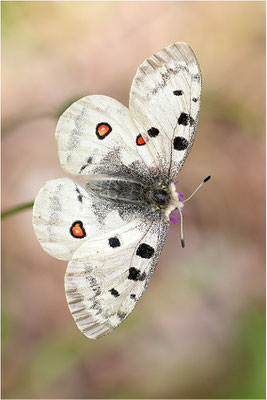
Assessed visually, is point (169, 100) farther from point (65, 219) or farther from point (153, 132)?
point (65, 219)

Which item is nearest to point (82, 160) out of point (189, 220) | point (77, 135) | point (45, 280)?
point (77, 135)

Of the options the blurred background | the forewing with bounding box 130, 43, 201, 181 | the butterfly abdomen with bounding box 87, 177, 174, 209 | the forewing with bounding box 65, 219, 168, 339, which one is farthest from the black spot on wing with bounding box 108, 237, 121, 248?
the blurred background

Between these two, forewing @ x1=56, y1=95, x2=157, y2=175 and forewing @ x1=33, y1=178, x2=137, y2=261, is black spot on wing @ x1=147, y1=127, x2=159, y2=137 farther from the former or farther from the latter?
forewing @ x1=33, y1=178, x2=137, y2=261

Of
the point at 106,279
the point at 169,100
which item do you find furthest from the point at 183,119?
the point at 106,279

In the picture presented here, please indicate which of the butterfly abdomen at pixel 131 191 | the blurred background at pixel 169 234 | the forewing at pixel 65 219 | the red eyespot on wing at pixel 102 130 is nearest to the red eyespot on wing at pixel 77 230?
the forewing at pixel 65 219

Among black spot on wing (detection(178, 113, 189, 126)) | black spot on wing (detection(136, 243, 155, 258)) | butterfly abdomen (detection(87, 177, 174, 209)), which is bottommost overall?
black spot on wing (detection(136, 243, 155, 258))

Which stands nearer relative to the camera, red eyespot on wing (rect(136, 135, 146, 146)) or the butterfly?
the butterfly

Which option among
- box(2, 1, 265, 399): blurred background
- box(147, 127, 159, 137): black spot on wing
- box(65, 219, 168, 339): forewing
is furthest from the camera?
box(2, 1, 265, 399): blurred background

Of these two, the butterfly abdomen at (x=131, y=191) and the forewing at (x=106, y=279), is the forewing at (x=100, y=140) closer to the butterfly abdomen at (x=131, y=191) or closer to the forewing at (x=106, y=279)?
the butterfly abdomen at (x=131, y=191)
